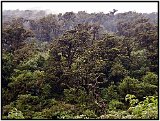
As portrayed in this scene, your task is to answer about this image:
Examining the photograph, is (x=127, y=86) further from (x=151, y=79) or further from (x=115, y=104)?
(x=151, y=79)

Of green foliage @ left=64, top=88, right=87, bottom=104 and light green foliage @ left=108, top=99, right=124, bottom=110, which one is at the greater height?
green foliage @ left=64, top=88, right=87, bottom=104

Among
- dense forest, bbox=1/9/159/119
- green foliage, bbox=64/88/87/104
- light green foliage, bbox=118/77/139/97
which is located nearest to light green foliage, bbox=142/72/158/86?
dense forest, bbox=1/9/159/119

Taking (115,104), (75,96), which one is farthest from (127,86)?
(75,96)

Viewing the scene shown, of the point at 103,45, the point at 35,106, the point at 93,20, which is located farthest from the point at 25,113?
the point at 93,20

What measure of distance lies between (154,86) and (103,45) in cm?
363

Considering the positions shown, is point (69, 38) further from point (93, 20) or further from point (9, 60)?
point (93, 20)

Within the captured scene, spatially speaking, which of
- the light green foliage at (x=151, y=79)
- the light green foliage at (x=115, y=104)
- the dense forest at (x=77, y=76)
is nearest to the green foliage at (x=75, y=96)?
the dense forest at (x=77, y=76)

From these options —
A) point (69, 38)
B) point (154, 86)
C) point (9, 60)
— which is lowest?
point (154, 86)

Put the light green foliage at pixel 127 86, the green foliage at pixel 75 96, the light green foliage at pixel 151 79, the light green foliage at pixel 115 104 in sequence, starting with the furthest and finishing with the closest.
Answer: the light green foliage at pixel 151 79 → the light green foliage at pixel 127 86 → the green foliage at pixel 75 96 → the light green foliage at pixel 115 104

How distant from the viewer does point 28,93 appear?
467 inches

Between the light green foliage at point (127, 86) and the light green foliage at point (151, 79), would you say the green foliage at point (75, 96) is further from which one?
the light green foliage at point (151, 79)

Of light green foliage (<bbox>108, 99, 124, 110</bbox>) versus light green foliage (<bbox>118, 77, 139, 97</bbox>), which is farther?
light green foliage (<bbox>118, 77, 139, 97</bbox>)

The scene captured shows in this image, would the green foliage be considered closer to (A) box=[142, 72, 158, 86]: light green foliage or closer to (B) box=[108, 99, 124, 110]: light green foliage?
(B) box=[108, 99, 124, 110]: light green foliage

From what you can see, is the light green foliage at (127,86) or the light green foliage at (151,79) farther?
the light green foliage at (151,79)
